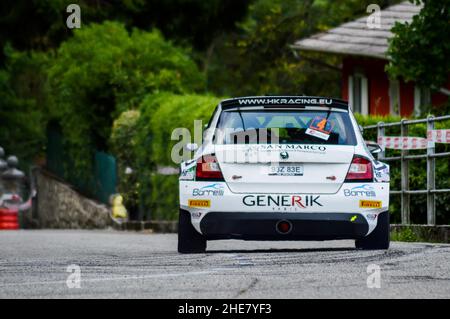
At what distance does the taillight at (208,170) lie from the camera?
1406 centimetres

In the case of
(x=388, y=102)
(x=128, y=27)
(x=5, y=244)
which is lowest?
(x=5, y=244)

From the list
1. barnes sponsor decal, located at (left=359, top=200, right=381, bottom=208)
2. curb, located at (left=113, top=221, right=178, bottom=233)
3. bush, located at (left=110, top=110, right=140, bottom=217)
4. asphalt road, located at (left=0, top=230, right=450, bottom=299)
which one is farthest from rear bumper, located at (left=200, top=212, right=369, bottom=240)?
bush, located at (left=110, top=110, right=140, bottom=217)

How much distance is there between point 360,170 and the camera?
1402 centimetres

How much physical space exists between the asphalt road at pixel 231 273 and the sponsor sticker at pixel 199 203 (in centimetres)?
52

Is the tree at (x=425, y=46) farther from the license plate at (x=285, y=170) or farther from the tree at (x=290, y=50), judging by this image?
the tree at (x=290, y=50)

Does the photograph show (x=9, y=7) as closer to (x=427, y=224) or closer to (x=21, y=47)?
(x=21, y=47)

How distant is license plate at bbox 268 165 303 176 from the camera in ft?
45.6

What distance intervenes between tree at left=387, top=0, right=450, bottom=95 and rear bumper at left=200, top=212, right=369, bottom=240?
9.74 metres

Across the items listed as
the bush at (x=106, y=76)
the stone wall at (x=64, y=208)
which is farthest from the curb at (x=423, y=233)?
the stone wall at (x=64, y=208)

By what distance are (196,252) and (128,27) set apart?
28.2 m

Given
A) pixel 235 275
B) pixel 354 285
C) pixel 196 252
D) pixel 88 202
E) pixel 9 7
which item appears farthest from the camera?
pixel 9 7

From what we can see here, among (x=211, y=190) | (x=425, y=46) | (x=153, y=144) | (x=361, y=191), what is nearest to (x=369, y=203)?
(x=361, y=191)

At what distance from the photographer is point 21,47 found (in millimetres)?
41656

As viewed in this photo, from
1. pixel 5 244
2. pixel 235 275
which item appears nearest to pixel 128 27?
pixel 5 244
